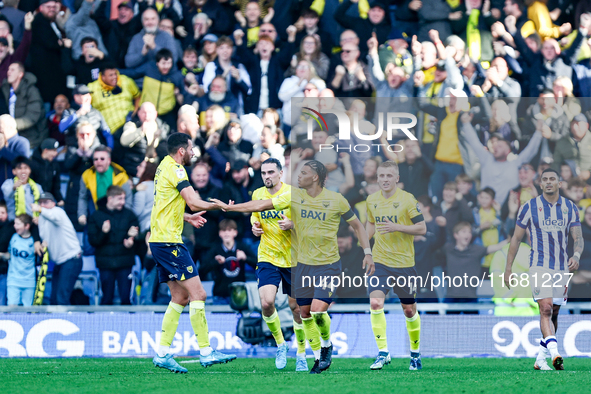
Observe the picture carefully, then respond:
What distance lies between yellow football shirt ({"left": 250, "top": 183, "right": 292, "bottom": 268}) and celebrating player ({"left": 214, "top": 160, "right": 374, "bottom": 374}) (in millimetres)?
212

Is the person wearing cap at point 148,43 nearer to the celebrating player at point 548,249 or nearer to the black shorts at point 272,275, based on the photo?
the black shorts at point 272,275

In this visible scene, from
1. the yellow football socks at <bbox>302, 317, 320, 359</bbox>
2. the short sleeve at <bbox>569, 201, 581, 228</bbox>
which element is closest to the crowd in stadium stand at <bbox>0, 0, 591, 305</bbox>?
the short sleeve at <bbox>569, 201, 581, 228</bbox>

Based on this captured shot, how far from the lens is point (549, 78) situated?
43.6ft

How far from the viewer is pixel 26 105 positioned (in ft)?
42.3

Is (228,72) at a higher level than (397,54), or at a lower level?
lower

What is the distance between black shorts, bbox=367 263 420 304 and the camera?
911 centimetres

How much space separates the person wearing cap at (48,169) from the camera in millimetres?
12375

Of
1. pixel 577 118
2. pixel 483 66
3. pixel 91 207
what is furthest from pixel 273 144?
pixel 577 118

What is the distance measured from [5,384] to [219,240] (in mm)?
4900

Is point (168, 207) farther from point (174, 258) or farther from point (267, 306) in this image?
point (267, 306)

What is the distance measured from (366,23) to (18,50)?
6.26m

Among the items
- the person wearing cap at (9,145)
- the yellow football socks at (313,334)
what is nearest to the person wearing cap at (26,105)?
the person wearing cap at (9,145)

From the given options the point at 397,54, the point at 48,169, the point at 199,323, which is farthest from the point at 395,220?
the point at 48,169

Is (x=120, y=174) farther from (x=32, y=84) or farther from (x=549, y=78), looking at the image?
(x=549, y=78)
